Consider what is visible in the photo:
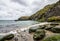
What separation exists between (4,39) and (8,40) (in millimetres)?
592

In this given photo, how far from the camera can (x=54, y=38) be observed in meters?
13.1

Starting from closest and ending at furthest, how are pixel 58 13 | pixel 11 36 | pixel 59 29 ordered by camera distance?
pixel 11 36 → pixel 59 29 → pixel 58 13

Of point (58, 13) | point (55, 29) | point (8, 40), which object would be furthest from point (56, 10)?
point (8, 40)

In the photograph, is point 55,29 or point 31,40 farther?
point 55,29

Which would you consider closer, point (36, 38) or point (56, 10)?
point (36, 38)

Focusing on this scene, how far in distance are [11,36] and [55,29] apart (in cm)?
639

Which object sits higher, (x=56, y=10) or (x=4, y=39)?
Answer: (x=56, y=10)

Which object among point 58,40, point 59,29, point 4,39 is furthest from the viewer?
point 59,29

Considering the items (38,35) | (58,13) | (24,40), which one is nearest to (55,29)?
(38,35)

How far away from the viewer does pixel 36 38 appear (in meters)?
16.3

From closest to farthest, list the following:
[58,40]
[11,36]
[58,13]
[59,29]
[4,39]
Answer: [58,40] → [4,39] → [11,36] → [59,29] → [58,13]

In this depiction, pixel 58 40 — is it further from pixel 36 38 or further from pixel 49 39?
pixel 36 38

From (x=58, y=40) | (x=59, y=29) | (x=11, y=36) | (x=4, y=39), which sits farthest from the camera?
(x=59, y=29)

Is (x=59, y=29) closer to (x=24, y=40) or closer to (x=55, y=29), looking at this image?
(x=55, y=29)
